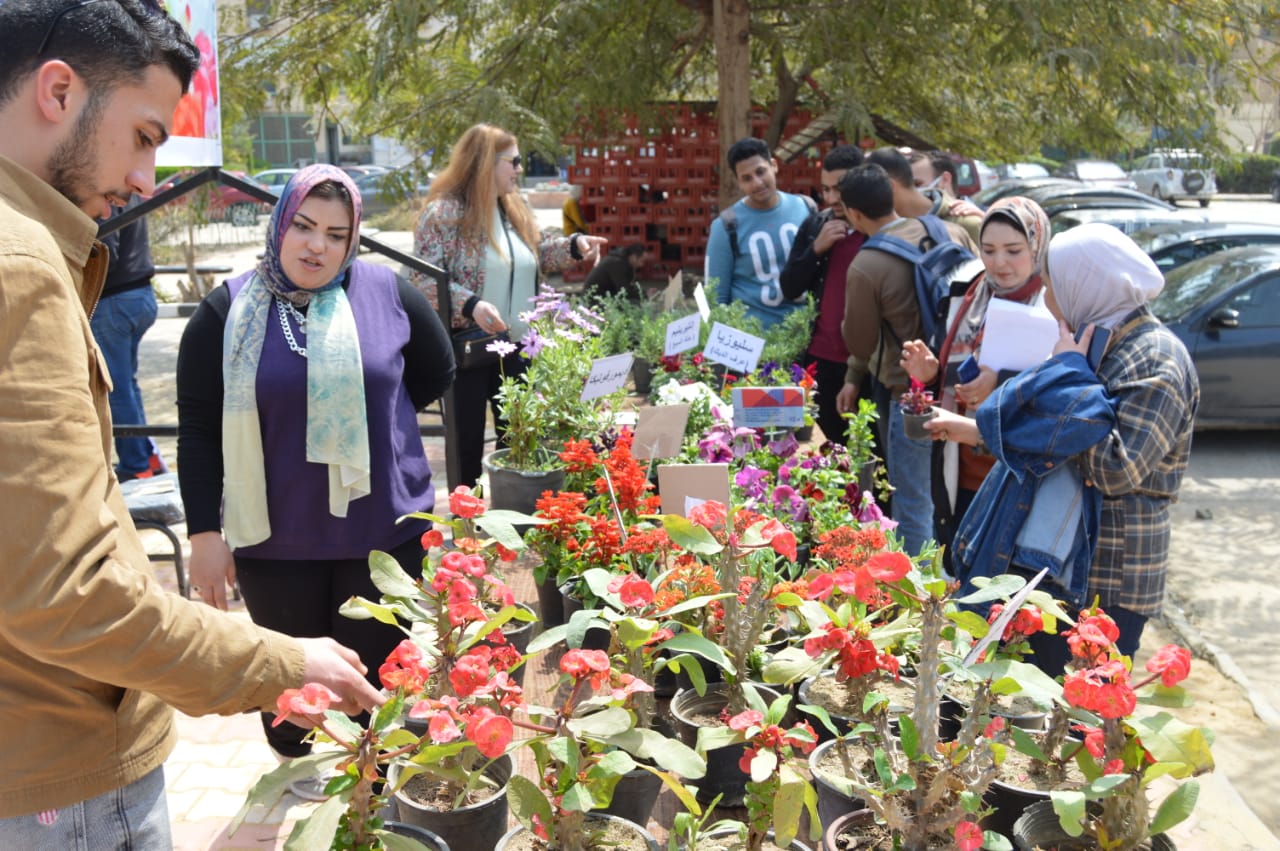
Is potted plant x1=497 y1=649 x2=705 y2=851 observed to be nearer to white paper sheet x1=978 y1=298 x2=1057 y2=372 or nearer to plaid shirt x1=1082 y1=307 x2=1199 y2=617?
plaid shirt x1=1082 y1=307 x2=1199 y2=617

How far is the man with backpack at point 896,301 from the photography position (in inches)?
158

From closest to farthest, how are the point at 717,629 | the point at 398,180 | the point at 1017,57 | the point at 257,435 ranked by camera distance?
the point at 717,629 → the point at 257,435 → the point at 1017,57 → the point at 398,180

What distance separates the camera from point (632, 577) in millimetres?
1738

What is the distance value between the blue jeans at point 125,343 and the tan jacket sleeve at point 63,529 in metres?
4.38

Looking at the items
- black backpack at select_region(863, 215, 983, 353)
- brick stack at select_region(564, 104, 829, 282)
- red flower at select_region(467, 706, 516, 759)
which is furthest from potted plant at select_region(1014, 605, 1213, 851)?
brick stack at select_region(564, 104, 829, 282)

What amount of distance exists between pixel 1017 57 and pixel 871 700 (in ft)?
22.1

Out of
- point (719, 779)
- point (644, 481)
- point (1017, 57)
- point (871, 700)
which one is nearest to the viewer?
point (871, 700)

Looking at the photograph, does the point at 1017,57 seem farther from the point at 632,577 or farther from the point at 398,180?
the point at 632,577

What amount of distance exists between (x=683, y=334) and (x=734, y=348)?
38 centimetres

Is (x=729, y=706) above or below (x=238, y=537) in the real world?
below

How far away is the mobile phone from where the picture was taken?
2430mm

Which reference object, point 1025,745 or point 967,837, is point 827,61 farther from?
point 967,837

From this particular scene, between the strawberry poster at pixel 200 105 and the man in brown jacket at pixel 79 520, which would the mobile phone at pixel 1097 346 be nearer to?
the man in brown jacket at pixel 79 520

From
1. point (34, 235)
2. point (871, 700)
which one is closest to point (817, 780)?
point (871, 700)
